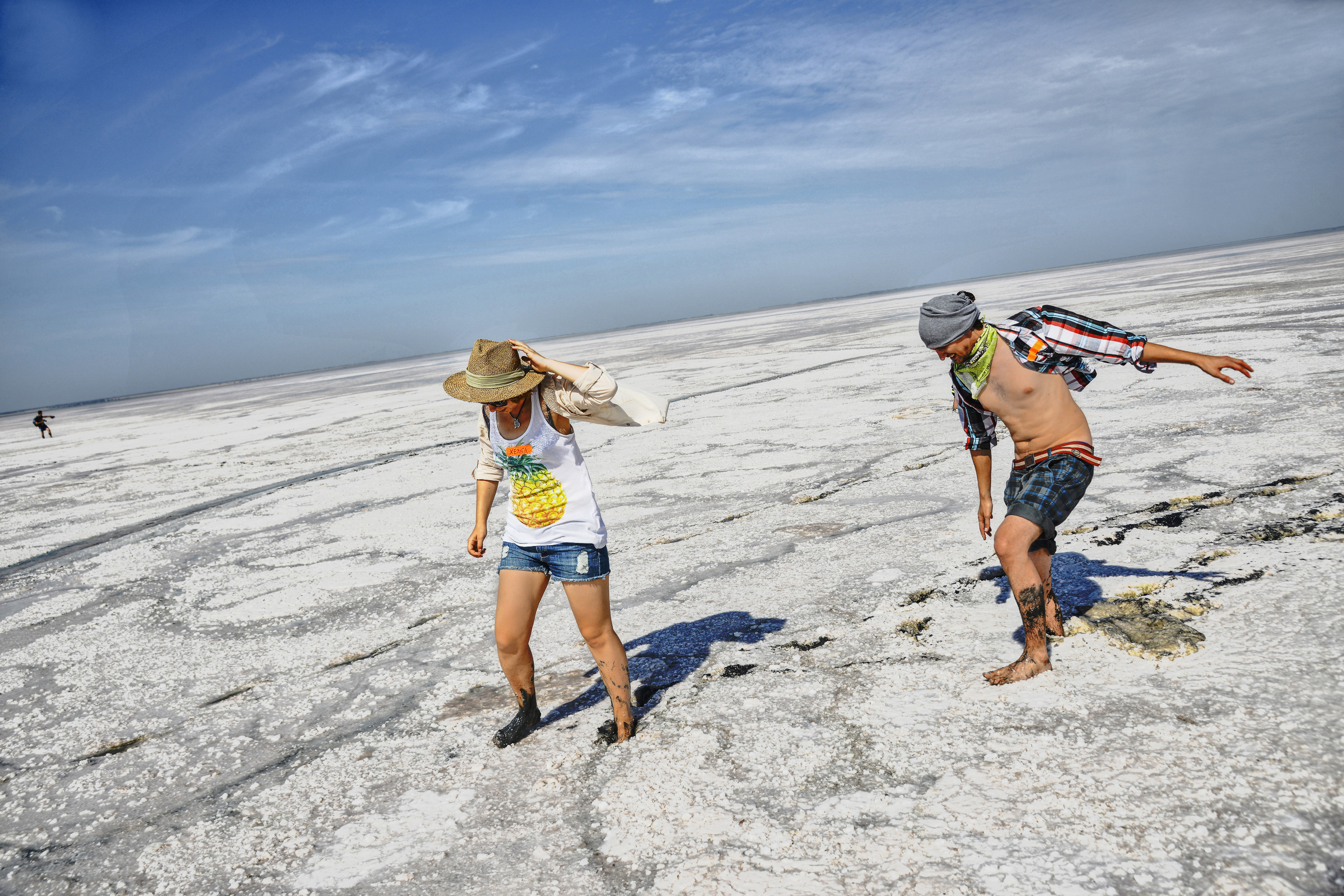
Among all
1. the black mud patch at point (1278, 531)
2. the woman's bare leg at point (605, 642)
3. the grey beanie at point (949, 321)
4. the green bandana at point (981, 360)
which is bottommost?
the black mud patch at point (1278, 531)

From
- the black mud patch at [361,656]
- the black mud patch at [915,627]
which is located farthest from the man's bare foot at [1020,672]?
the black mud patch at [361,656]

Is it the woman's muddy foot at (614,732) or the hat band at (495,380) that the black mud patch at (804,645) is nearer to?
the woman's muddy foot at (614,732)

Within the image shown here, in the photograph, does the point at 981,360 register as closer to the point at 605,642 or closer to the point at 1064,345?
the point at 1064,345

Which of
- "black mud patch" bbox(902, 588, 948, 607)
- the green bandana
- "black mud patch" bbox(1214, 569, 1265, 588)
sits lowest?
"black mud patch" bbox(902, 588, 948, 607)

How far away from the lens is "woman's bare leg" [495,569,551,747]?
9.27ft

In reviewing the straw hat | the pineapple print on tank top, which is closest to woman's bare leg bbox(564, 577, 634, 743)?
the pineapple print on tank top

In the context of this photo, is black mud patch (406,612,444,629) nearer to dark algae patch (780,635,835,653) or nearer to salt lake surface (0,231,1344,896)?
salt lake surface (0,231,1344,896)

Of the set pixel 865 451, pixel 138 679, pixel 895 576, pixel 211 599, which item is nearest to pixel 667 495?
pixel 865 451

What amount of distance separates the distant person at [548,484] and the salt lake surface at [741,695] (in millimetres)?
444

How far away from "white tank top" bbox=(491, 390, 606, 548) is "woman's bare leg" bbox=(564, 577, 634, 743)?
0.16 metres

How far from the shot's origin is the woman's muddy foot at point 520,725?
2977 mm

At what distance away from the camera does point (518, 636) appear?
2873 millimetres

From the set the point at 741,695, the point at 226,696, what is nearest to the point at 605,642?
the point at 741,695

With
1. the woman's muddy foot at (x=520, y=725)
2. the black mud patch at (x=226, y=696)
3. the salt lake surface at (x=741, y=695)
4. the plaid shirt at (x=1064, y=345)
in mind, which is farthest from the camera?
the black mud patch at (x=226, y=696)
